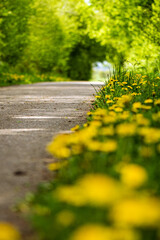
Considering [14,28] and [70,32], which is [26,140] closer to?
[14,28]

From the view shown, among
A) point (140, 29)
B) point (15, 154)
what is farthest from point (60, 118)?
point (140, 29)

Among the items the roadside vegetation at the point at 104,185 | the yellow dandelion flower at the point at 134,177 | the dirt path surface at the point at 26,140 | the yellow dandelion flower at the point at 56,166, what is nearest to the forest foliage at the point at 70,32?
the dirt path surface at the point at 26,140

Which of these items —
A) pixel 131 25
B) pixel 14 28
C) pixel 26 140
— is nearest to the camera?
pixel 26 140

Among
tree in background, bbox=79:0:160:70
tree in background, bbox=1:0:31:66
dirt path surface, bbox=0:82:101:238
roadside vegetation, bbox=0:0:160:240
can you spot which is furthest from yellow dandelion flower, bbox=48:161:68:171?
tree in background, bbox=1:0:31:66

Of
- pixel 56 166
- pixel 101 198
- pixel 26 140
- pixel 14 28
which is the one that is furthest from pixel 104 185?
pixel 14 28

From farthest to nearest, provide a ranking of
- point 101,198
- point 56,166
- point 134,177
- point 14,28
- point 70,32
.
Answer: point 70,32 → point 14,28 → point 56,166 → point 134,177 → point 101,198

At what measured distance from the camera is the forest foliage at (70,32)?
13602 mm

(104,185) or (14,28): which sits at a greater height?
(14,28)

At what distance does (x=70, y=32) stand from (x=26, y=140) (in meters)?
26.7

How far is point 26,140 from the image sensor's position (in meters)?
3.84

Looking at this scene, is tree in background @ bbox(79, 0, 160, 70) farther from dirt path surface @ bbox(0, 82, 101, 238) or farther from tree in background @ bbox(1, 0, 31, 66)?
dirt path surface @ bbox(0, 82, 101, 238)

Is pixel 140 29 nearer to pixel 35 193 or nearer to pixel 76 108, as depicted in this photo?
pixel 76 108

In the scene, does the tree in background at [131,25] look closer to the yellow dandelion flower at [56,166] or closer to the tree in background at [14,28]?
the tree in background at [14,28]

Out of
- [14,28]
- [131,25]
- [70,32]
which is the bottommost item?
[131,25]
